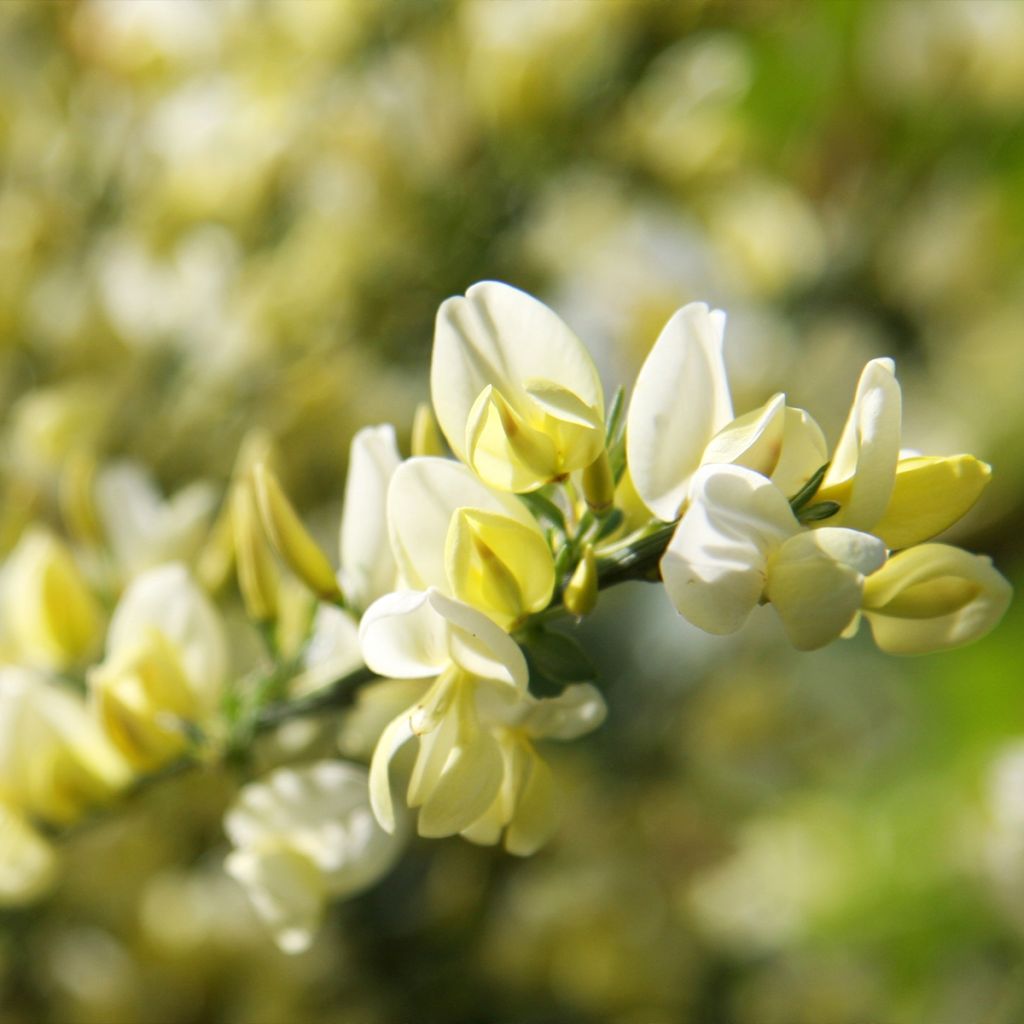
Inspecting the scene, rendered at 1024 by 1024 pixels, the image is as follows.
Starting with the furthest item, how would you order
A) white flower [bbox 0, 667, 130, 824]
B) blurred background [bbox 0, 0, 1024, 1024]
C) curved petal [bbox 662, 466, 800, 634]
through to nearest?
blurred background [bbox 0, 0, 1024, 1024], white flower [bbox 0, 667, 130, 824], curved petal [bbox 662, 466, 800, 634]

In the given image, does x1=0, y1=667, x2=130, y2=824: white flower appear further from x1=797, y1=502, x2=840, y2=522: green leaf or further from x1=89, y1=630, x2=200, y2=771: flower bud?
x1=797, y1=502, x2=840, y2=522: green leaf

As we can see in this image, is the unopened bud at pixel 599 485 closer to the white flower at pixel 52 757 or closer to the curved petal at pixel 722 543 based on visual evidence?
the curved petal at pixel 722 543

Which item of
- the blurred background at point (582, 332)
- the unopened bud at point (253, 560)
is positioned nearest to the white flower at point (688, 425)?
the unopened bud at point (253, 560)

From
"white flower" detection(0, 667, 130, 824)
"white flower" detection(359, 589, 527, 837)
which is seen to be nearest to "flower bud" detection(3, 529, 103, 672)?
"white flower" detection(0, 667, 130, 824)

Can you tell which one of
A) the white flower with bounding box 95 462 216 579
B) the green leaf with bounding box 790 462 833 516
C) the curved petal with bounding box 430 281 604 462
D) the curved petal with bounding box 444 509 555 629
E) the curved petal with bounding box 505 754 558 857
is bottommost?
the curved petal with bounding box 505 754 558 857

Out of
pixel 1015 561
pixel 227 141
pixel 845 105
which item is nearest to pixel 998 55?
pixel 845 105

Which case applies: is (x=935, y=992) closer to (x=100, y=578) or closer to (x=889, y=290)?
(x=889, y=290)

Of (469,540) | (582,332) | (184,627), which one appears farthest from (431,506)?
(582,332)
